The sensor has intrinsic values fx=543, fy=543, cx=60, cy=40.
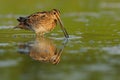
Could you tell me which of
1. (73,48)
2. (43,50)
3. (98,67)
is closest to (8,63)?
(43,50)

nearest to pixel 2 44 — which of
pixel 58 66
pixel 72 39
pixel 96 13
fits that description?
pixel 72 39

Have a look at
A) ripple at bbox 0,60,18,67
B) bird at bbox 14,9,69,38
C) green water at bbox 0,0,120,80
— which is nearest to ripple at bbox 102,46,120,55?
green water at bbox 0,0,120,80

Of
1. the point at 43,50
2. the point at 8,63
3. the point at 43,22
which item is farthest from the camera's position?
the point at 43,22

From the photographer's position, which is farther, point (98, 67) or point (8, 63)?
point (8, 63)

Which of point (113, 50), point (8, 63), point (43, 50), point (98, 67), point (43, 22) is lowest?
→ point (43, 22)

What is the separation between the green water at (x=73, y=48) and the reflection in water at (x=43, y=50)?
25mm

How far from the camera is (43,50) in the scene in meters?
12.8

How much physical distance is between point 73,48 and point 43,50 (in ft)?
2.40

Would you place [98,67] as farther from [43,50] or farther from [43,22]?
[43,22]

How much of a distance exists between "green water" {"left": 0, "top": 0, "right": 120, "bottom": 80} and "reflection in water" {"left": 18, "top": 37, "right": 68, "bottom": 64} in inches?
1.0

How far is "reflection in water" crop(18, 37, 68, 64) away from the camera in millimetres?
11867

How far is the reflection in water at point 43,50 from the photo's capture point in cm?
1187

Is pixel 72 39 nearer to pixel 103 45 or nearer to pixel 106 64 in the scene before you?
pixel 103 45

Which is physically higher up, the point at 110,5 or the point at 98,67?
the point at 98,67
